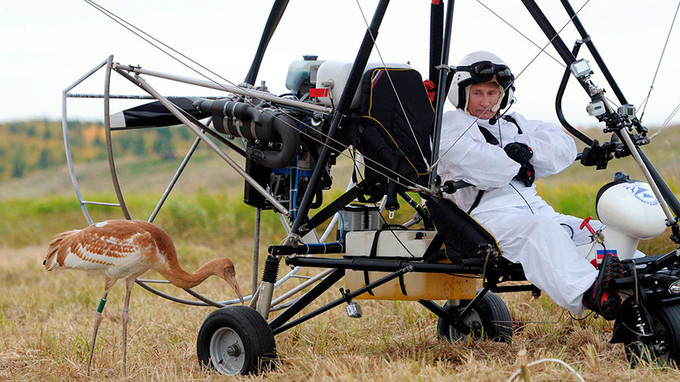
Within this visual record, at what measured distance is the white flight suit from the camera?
179 inches

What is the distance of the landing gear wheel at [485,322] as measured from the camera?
Result: 20.4 feet

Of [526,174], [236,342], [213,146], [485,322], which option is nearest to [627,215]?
[526,174]

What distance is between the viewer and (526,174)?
17.4ft

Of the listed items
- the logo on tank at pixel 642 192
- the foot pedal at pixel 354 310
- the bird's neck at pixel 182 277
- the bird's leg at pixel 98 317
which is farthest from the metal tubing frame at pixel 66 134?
the logo on tank at pixel 642 192

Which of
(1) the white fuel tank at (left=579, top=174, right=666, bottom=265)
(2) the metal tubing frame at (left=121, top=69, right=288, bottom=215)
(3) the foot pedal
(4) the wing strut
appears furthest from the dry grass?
(4) the wing strut

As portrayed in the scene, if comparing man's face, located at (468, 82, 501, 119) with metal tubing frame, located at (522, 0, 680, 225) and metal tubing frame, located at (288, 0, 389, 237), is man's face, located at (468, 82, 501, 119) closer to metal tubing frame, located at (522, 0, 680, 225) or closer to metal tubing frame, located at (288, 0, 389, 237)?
metal tubing frame, located at (522, 0, 680, 225)

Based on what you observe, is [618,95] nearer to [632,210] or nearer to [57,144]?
[632,210]

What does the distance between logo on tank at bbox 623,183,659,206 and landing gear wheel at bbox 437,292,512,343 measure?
5.63 ft

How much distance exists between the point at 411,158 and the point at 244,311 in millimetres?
1458

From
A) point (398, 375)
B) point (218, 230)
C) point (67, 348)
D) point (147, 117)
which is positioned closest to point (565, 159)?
point (398, 375)

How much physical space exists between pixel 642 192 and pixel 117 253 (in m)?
3.48

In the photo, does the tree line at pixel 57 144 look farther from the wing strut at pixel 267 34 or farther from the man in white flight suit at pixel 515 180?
the man in white flight suit at pixel 515 180

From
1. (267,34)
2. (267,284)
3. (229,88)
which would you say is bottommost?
(267,284)

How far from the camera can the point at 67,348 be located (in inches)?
246
